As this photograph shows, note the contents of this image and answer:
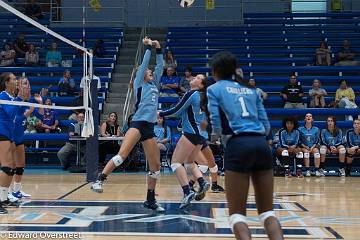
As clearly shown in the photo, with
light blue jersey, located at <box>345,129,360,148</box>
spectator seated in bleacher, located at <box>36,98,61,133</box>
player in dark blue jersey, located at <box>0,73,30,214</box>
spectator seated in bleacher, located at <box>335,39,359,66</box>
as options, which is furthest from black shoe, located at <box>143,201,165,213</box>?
spectator seated in bleacher, located at <box>335,39,359,66</box>

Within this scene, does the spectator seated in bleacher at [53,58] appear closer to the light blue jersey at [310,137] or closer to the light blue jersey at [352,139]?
the light blue jersey at [310,137]

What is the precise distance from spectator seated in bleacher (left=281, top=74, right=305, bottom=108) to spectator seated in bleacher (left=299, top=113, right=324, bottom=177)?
2.19m

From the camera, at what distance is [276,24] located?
19.8 m

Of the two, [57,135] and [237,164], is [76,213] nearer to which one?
[237,164]

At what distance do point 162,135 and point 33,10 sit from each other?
10.5 m

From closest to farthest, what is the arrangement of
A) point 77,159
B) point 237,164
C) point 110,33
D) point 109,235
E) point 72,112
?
point 237,164 → point 109,235 → point 77,159 → point 72,112 → point 110,33

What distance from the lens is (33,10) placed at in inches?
800

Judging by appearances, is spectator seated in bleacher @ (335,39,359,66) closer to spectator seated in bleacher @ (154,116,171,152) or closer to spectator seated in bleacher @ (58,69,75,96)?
spectator seated in bleacher @ (154,116,171,152)

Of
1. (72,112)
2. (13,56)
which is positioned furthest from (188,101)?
(13,56)

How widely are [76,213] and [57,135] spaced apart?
724 cm

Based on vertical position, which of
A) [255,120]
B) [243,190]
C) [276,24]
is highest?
[276,24]

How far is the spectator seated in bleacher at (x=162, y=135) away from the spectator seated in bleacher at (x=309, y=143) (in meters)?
3.21

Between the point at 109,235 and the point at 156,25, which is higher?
the point at 156,25

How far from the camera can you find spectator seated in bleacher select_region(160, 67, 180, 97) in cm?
1469
